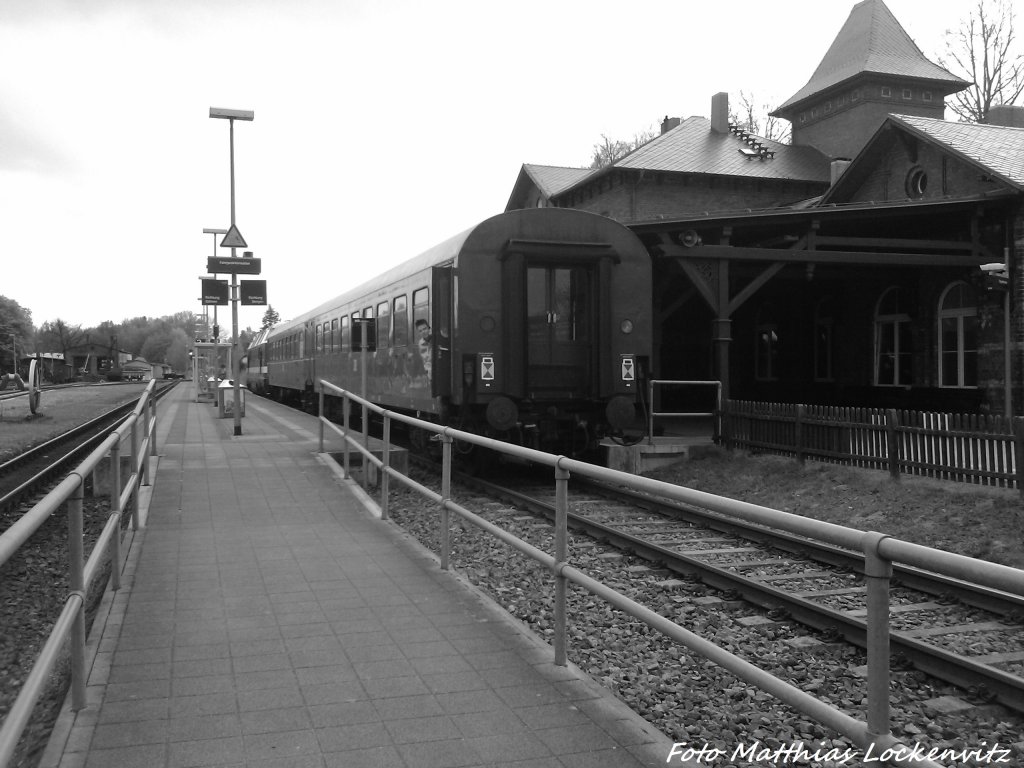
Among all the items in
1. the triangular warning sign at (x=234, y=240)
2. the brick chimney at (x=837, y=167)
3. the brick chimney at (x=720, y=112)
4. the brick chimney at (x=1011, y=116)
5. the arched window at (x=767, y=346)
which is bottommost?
the arched window at (x=767, y=346)

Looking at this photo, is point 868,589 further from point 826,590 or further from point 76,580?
point 826,590

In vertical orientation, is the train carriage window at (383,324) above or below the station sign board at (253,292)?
below

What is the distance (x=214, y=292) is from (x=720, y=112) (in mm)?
24191

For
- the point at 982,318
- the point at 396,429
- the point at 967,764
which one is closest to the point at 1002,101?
the point at 982,318

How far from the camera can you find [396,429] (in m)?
19.7

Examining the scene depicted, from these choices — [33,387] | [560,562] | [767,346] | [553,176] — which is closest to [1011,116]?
[767,346]

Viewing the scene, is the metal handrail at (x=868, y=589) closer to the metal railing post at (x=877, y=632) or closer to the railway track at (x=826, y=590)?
the metal railing post at (x=877, y=632)

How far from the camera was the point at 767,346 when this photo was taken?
25828 millimetres

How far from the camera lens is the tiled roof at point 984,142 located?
18.6m

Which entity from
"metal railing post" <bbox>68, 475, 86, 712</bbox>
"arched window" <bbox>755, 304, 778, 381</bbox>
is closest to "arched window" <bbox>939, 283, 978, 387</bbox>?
"arched window" <bbox>755, 304, 778, 381</bbox>

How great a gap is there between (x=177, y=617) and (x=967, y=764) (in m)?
3.93

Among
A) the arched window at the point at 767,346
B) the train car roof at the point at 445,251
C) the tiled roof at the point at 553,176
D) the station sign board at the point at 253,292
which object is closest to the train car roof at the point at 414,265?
the train car roof at the point at 445,251

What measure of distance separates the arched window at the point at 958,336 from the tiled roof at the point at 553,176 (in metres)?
17.0

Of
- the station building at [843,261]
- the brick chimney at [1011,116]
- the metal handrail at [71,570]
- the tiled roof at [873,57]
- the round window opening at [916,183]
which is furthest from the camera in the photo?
the tiled roof at [873,57]
